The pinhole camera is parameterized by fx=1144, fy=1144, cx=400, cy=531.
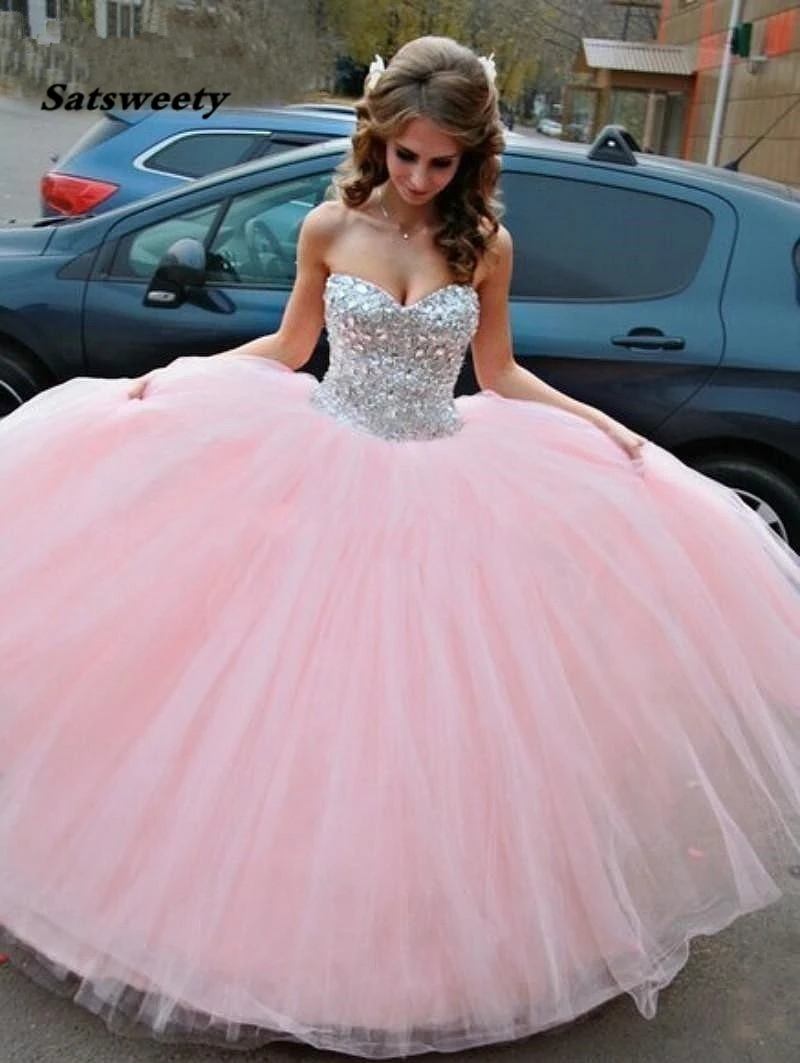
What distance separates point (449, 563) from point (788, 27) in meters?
17.3

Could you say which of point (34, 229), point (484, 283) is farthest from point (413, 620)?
point (34, 229)

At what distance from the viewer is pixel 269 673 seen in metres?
2.04

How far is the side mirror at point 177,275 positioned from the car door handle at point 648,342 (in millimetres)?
1486

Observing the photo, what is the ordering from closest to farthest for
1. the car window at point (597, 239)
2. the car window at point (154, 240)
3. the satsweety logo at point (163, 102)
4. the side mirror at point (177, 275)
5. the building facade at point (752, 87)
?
1. the side mirror at point (177, 275)
2. the car window at point (597, 239)
3. the car window at point (154, 240)
4. the satsweety logo at point (163, 102)
5. the building facade at point (752, 87)

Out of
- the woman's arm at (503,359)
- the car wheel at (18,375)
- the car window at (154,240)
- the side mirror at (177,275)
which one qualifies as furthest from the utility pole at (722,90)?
the woman's arm at (503,359)

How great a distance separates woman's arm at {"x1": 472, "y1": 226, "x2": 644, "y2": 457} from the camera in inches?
102

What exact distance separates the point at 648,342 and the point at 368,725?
246cm

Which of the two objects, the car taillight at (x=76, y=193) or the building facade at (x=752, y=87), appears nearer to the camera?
the car taillight at (x=76, y=193)

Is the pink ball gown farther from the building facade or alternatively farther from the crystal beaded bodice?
the building facade

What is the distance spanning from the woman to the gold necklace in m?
0.02

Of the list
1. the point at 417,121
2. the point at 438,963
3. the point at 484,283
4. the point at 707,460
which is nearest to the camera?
the point at 438,963

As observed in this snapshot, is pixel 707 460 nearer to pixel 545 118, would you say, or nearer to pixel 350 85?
pixel 350 85

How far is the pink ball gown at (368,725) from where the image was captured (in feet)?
6.44

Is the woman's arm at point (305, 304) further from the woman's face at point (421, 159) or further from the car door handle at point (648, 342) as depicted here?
the car door handle at point (648, 342)
